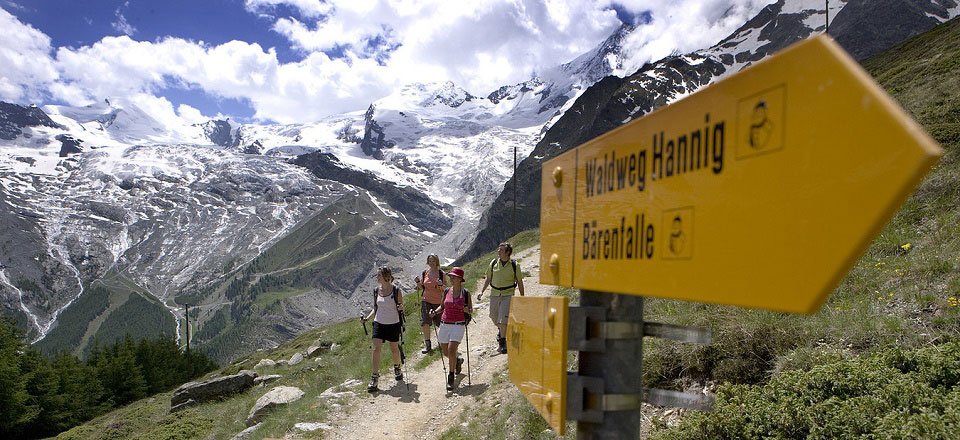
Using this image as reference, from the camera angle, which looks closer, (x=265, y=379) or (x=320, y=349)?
(x=265, y=379)

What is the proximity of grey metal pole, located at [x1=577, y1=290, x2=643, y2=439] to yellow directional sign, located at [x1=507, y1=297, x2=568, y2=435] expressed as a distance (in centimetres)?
16

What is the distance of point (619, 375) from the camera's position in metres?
2.45

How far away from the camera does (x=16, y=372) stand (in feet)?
102

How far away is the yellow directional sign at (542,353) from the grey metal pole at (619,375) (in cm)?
16

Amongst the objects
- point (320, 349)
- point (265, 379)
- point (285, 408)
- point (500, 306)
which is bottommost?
point (265, 379)

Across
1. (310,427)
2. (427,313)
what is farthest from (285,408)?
(427,313)

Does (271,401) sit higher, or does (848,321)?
(848,321)

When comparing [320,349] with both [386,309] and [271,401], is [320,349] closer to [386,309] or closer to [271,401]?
[271,401]

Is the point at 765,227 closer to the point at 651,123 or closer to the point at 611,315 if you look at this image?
the point at 651,123

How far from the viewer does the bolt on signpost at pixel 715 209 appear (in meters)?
1.26

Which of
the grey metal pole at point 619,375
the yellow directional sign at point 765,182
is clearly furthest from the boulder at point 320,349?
the yellow directional sign at point 765,182

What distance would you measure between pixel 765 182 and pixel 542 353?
5.02ft

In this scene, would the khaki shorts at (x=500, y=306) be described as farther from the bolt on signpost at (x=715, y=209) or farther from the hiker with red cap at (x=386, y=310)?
the bolt on signpost at (x=715, y=209)

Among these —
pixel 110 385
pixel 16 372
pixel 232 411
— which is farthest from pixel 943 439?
pixel 110 385
